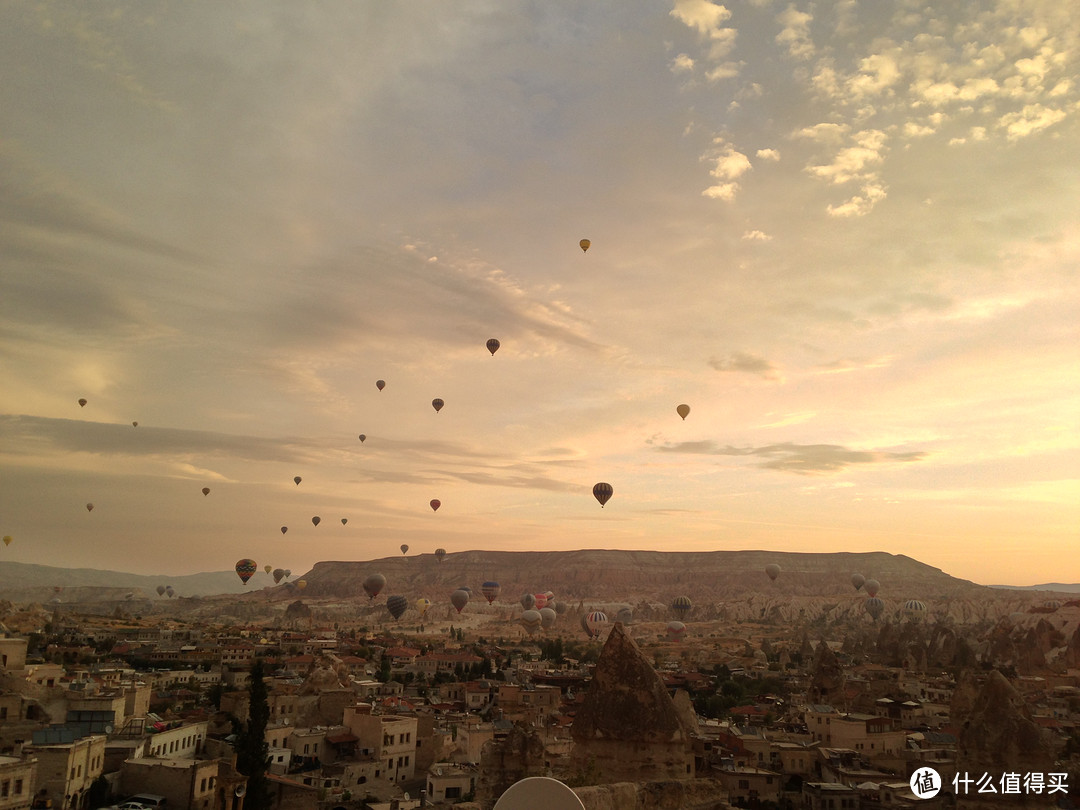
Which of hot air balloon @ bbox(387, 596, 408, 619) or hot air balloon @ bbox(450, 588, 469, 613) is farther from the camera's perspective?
hot air balloon @ bbox(387, 596, 408, 619)

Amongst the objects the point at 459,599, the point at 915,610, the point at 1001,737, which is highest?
the point at 1001,737

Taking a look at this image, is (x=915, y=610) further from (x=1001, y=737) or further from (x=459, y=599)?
(x=1001, y=737)

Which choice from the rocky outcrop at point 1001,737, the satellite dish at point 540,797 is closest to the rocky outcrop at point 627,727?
the satellite dish at point 540,797

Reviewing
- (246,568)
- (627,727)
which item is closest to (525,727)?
(627,727)

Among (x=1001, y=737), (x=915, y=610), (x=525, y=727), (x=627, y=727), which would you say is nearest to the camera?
(x=627, y=727)

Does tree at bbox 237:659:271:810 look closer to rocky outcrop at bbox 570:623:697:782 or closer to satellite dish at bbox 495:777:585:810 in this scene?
rocky outcrop at bbox 570:623:697:782

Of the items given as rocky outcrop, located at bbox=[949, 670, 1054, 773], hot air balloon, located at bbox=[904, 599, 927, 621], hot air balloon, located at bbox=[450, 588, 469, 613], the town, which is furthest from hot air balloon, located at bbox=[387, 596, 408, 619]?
hot air balloon, located at bbox=[904, 599, 927, 621]

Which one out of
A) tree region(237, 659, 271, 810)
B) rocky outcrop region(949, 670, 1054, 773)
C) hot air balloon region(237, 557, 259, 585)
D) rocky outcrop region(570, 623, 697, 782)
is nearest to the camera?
rocky outcrop region(570, 623, 697, 782)
